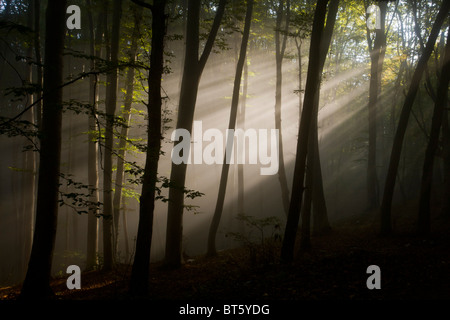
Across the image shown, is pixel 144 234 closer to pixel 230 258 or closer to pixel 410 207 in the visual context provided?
pixel 230 258

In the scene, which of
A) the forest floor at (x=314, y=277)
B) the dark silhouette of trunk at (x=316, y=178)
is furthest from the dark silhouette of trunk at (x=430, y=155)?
the dark silhouette of trunk at (x=316, y=178)

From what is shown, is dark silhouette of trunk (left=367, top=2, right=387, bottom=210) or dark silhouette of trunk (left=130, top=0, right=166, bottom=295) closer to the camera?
dark silhouette of trunk (left=130, top=0, right=166, bottom=295)

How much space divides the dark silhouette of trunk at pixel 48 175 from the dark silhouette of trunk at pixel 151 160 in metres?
1.96

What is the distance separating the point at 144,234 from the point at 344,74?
83.4 ft

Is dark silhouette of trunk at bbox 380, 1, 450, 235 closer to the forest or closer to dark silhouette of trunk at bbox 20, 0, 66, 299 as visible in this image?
the forest

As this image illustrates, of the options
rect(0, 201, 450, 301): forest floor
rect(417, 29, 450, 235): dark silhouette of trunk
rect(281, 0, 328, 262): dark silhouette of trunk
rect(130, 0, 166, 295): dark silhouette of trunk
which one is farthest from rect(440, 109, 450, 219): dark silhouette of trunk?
rect(130, 0, 166, 295): dark silhouette of trunk

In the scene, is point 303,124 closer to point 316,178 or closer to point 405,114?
point 405,114

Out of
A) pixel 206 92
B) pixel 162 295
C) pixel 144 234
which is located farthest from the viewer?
pixel 206 92

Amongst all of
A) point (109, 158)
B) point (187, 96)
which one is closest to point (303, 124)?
→ point (187, 96)

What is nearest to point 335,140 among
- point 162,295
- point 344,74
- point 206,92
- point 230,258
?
point 344,74

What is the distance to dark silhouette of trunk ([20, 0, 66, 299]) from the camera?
21.1 ft

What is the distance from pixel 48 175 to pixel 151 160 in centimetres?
239

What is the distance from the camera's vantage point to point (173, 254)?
9773mm

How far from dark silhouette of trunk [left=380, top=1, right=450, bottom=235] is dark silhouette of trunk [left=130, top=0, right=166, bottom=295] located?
327 inches
